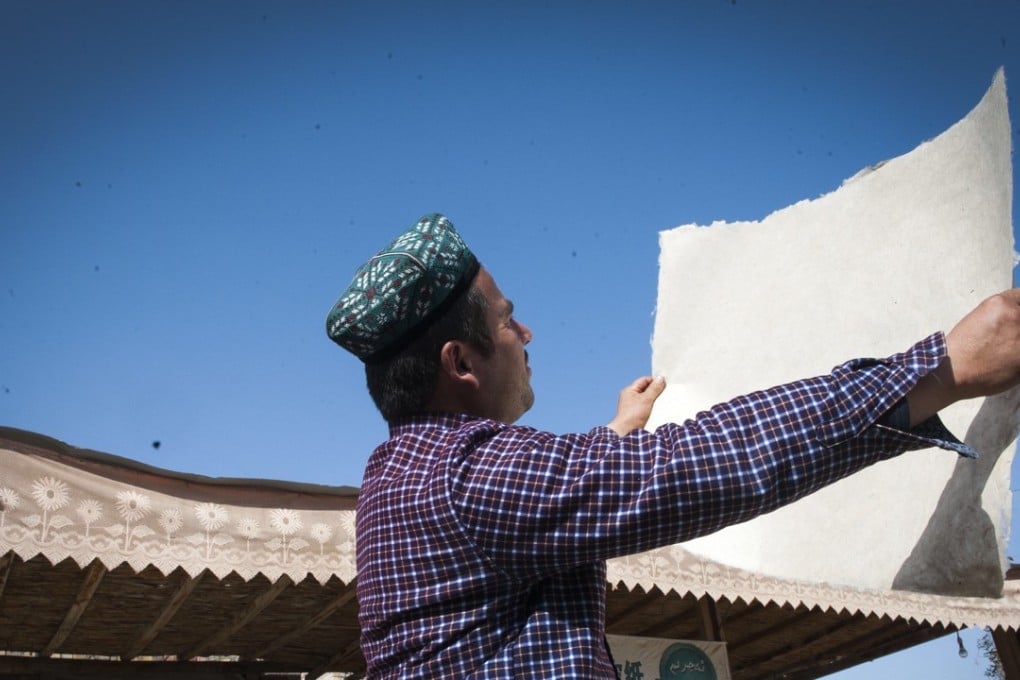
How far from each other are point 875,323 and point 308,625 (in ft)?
10.5

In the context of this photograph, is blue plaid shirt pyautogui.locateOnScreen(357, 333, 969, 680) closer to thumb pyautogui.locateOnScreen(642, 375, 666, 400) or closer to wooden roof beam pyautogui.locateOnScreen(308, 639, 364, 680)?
thumb pyautogui.locateOnScreen(642, 375, 666, 400)

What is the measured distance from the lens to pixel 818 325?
271cm

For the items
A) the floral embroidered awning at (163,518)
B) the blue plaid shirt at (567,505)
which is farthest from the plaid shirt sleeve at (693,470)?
the floral embroidered awning at (163,518)

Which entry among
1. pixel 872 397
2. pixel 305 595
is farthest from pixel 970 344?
pixel 305 595

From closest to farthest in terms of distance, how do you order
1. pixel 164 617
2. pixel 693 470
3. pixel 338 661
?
1. pixel 693 470
2. pixel 164 617
3. pixel 338 661

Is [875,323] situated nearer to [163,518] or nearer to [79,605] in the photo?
[163,518]

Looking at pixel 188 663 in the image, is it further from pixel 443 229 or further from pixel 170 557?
pixel 443 229

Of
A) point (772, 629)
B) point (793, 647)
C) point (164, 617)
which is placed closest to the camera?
point (164, 617)

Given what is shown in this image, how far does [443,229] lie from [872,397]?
21.0 inches

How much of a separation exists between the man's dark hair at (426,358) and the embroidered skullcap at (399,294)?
1 centimetres

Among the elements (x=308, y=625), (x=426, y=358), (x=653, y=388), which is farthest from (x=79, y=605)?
(x=426, y=358)

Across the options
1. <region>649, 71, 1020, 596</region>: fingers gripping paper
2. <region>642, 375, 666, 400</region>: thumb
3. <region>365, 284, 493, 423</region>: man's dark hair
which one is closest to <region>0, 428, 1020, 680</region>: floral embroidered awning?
<region>649, 71, 1020, 596</region>: fingers gripping paper

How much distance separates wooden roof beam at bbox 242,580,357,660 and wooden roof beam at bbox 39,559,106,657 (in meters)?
0.96

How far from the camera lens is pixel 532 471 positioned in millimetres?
812
